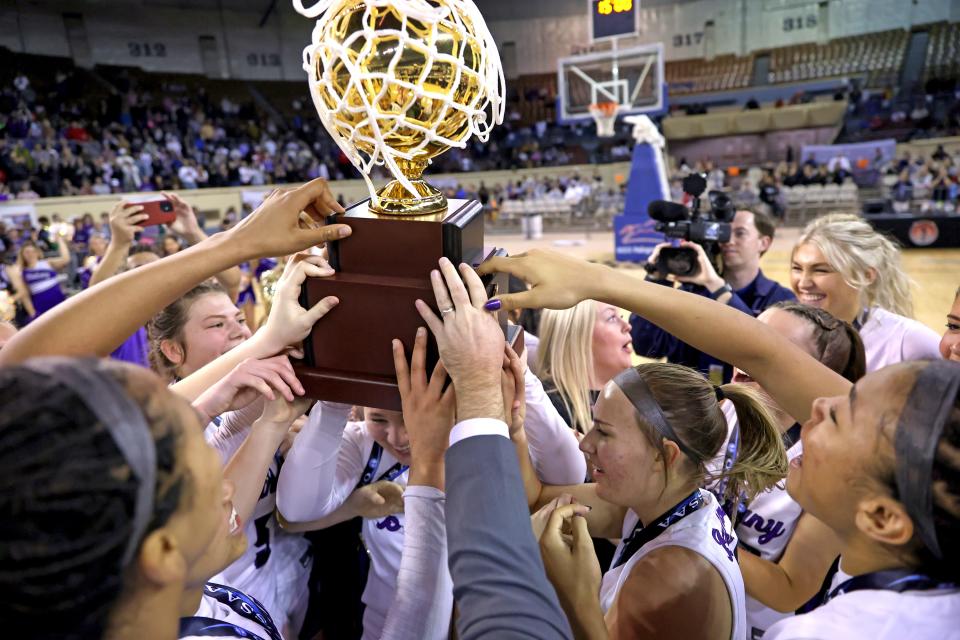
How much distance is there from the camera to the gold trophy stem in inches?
56.1

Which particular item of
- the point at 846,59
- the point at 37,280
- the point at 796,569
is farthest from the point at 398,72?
the point at 846,59

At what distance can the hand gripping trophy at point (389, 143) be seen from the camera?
130cm

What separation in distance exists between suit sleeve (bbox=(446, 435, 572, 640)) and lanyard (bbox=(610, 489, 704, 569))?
616mm

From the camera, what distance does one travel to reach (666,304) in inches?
54.2

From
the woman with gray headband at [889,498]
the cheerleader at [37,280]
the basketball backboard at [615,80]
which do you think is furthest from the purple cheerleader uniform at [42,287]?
the basketball backboard at [615,80]

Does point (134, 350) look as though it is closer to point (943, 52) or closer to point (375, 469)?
point (375, 469)

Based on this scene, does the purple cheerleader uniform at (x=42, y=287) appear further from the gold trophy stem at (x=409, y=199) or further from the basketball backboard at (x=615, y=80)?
the basketball backboard at (x=615, y=80)

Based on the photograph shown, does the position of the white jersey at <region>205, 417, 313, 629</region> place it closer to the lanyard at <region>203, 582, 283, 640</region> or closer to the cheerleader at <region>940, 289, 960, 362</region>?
the lanyard at <region>203, 582, 283, 640</region>

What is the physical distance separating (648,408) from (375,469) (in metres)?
0.79

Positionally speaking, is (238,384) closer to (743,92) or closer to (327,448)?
(327,448)

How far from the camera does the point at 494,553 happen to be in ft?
2.97

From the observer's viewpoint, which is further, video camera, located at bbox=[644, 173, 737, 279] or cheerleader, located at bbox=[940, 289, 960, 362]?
video camera, located at bbox=[644, 173, 737, 279]

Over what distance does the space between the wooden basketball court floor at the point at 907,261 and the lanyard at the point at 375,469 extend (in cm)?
392

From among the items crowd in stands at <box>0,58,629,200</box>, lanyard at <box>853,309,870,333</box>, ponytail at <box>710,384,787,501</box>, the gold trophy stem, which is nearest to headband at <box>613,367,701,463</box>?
ponytail at <box>710,384,787,501</box>
